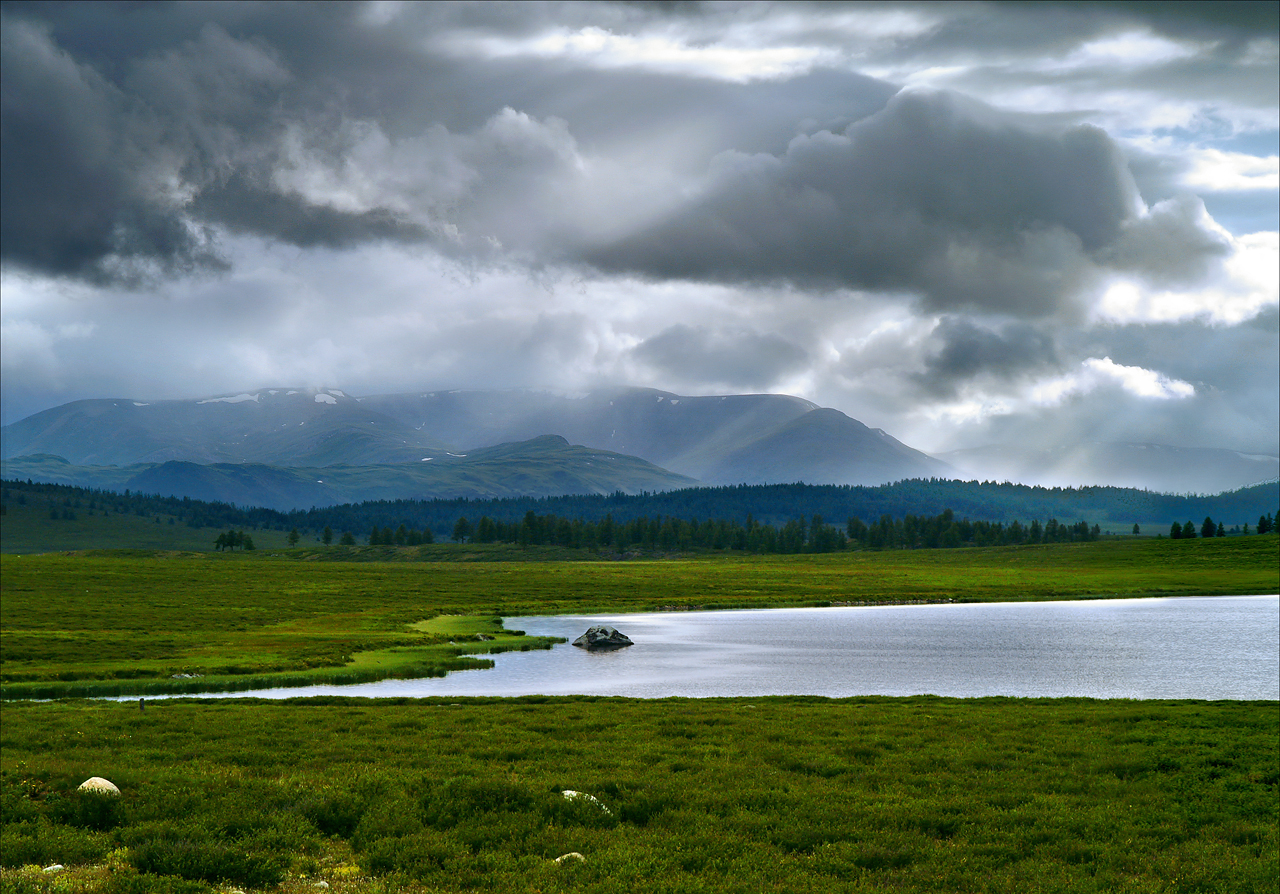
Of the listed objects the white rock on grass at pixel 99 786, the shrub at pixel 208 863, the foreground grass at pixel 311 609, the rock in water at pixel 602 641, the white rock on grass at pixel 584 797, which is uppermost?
the shrub at pixel 208 863

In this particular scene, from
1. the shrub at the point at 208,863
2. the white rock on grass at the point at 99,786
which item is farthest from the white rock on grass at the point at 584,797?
the white rock on grass at the point at 99,786

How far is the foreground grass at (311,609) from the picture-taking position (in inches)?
2594

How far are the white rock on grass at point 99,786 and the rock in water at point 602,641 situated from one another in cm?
6235

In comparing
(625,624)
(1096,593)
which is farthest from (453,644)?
(1096,593)

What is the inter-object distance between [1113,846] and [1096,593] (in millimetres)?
163370

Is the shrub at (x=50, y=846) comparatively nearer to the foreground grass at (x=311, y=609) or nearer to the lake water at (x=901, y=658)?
the lake water at (x=901, y=658)

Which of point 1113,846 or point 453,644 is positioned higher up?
point 1113,846

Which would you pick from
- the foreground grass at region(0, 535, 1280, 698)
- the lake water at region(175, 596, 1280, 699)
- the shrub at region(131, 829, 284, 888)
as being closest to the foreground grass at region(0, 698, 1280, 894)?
the shrub at region(131, 829, 284, 888)

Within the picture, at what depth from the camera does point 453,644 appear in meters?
86.8

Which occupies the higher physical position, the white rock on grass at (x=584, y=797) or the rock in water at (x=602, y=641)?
the white rock on grass at (x=584, y=797)

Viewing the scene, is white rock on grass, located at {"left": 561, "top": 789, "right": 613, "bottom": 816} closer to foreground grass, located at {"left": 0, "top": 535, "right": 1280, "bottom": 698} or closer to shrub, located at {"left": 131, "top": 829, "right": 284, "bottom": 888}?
shrub, located at {"left": 131, "top": 829, "right": 284, "bottom": 888}

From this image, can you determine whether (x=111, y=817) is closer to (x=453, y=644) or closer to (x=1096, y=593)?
(x=453, y=644)

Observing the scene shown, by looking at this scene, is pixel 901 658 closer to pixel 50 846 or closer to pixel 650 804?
pixel 650 804

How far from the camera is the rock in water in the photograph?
84.8 meters
